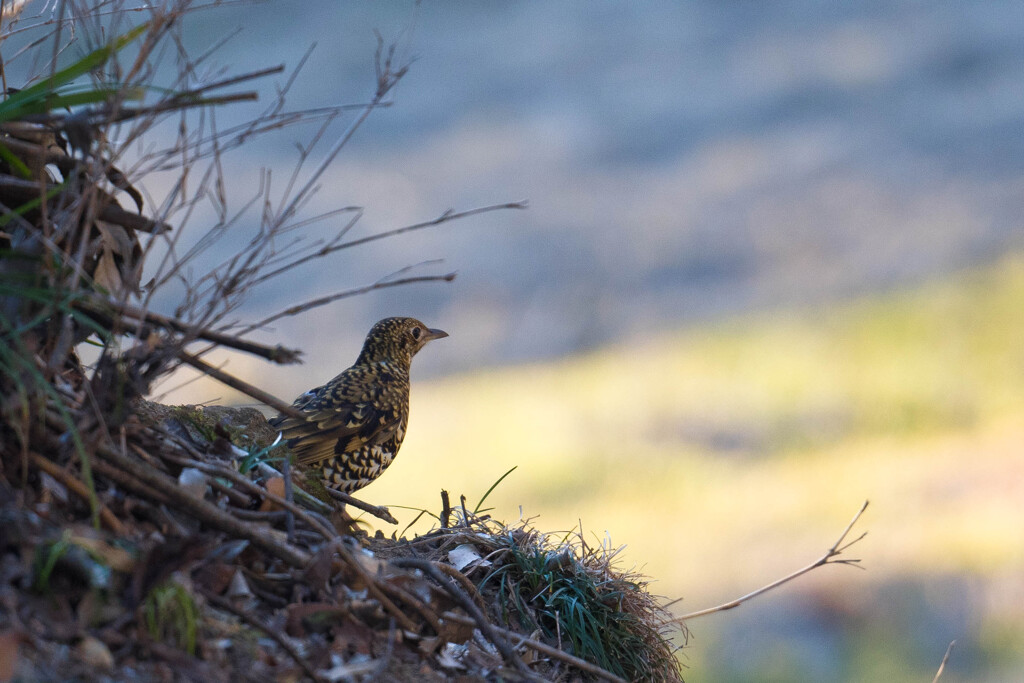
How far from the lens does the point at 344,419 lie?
351cm

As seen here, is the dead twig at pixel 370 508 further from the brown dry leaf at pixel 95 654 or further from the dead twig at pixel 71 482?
the brown dry leaf at pixel 95 654

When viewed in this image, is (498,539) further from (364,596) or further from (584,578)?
(364,596)

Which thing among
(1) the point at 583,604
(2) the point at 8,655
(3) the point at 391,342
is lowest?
(2) the point at 8,655

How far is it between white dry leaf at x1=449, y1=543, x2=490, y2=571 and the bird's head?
1.42 m

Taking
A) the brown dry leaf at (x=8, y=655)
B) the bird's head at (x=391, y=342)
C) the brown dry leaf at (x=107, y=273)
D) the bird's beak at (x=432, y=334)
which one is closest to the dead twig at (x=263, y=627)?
the brown dry leaf at (x=8, y=655)

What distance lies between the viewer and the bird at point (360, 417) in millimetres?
3412

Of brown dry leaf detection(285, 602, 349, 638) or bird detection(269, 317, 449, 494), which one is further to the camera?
bird detection(269, 317, 449, 494)

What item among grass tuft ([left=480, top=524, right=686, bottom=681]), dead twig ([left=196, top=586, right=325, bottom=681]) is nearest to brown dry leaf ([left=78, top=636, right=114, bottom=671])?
dead twig ([left=196, top=586, right=325, bottom=681])

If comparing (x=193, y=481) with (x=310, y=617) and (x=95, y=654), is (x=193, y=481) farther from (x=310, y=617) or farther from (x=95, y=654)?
(x=95, y=654)

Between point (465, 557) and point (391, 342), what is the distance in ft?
5.02

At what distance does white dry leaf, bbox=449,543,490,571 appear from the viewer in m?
2.65

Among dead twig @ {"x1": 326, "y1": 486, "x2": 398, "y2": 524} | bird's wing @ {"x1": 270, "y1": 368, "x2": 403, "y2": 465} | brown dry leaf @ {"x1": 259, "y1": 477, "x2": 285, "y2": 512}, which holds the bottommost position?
brown dry leaf @ {"x1": 259, "y1": 477, "x2": 285, "y2": 512}

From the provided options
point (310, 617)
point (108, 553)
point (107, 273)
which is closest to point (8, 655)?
point (108, 553)

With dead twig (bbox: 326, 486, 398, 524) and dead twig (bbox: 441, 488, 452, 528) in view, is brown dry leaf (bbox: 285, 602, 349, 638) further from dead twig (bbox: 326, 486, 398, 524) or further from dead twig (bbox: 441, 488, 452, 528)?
dead twig (bbox: 441, 488, 452, 528)
